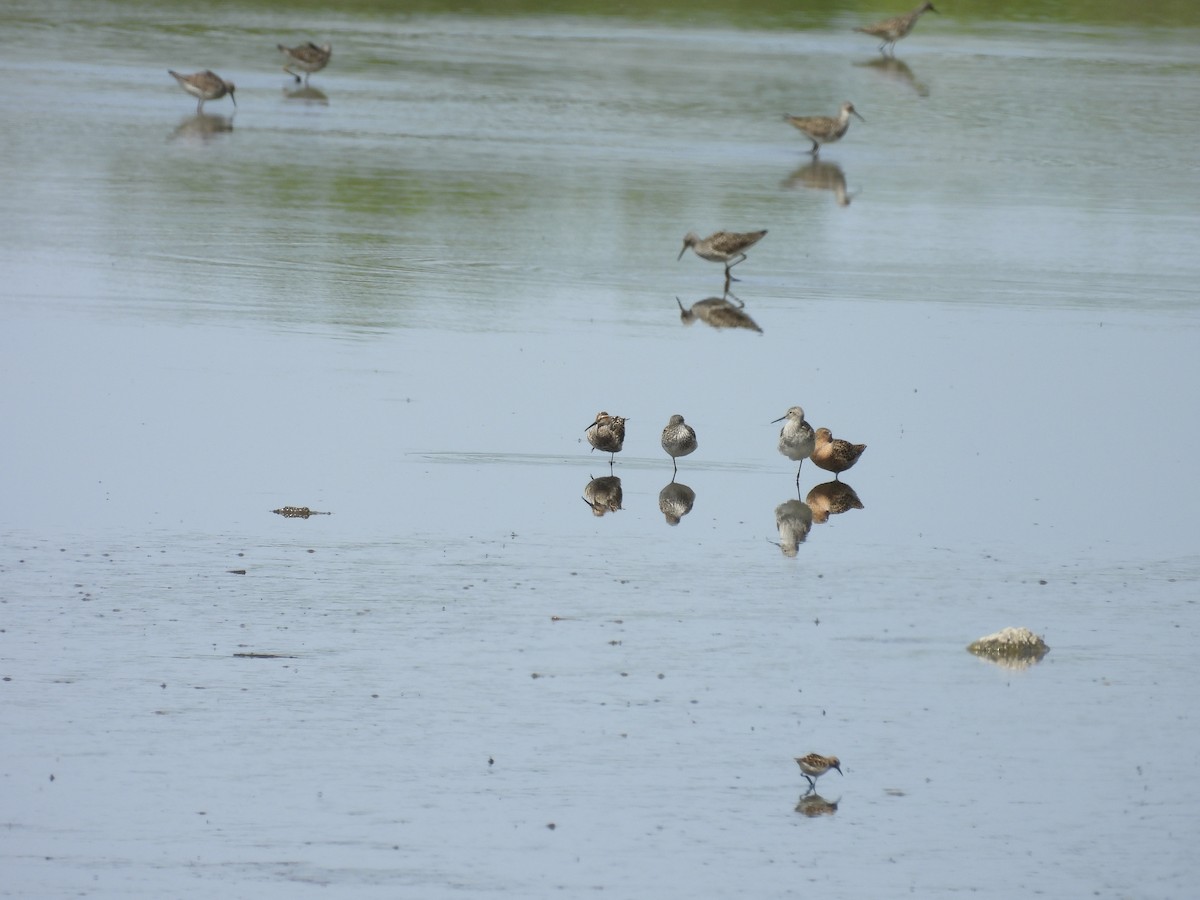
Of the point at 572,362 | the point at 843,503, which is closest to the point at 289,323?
the point at 572,362

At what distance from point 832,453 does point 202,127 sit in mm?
15861

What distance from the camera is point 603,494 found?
1159 centimetres

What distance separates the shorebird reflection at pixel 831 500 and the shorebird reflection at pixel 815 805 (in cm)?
391

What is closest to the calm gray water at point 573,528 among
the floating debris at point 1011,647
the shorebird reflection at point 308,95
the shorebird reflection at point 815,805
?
the shorebird reflection at point 815,805

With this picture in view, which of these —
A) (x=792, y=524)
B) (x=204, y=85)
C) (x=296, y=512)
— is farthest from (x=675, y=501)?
(x=204, y=85)

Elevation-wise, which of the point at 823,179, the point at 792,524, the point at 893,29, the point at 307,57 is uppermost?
the point at 893,29

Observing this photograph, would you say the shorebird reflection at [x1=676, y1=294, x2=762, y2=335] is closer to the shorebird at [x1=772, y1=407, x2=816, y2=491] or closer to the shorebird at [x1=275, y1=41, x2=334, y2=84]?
the shorebird at [x1=772, y1=407, x2=816, y2=491]

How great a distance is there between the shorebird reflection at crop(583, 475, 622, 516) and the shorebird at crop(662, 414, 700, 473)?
0.36 m

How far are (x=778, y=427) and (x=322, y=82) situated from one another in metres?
20.0

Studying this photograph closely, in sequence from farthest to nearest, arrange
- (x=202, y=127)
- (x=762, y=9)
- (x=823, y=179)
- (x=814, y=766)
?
(x=762, y=9)
(x=202, y=127)
(x=823, y=179)
(x=814, y=766)

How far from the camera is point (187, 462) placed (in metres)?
11.6

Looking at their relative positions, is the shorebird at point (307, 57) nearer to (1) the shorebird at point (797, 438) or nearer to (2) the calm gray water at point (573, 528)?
(2) the calm gray water at point (573, 528)

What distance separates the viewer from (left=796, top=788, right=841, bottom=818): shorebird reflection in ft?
24.1

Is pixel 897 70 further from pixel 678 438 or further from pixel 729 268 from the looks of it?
pixel 678 438
